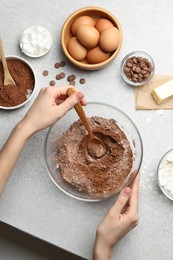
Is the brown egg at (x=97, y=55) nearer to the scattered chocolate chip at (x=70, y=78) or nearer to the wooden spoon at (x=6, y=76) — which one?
the scattered chocolate chip at (x=70, y=78)

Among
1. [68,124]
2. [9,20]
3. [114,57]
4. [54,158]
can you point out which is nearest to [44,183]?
[54,158]

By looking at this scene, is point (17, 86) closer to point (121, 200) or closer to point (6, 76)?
point (6, 76)

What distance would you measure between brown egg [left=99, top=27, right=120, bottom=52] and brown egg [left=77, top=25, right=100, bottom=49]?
0.02 meters

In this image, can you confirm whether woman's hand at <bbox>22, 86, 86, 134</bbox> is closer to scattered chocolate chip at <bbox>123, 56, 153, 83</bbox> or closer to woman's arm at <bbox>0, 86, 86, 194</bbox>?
woman's arm at <bbox>0, 86, 86, 194</bbox>

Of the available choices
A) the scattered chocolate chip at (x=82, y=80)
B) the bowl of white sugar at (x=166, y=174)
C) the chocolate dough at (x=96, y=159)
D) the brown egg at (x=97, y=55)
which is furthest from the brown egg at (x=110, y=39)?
the bowl of white sugar at (x=166, y=174)

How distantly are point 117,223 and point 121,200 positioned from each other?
0.07 meters

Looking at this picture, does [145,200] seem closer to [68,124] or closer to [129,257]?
[129,257]

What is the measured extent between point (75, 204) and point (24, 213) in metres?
0.17

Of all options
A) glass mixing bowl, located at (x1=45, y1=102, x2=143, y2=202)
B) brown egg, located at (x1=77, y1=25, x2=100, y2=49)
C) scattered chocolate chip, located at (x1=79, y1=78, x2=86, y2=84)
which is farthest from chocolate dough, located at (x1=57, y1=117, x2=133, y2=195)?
brown egg, located at (x1=77, y1=25, x2=100, y2=49)

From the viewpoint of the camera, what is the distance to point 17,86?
4.77ft

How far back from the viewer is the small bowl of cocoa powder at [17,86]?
1435mm

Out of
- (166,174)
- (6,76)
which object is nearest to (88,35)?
(6,76)

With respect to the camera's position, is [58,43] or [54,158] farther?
[58,43]

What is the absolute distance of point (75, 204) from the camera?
1393 mm
